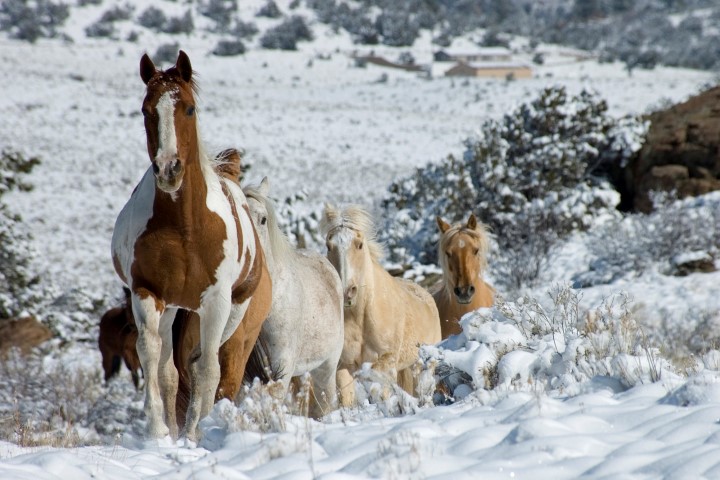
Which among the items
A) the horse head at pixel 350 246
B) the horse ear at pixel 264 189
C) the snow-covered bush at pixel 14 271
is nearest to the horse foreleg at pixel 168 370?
the horse ear at pixel 264 189

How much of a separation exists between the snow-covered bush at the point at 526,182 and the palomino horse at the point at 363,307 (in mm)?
8363

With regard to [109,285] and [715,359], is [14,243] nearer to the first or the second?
[109,285]

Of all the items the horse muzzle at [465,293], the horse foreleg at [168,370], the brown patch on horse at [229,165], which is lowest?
the horse muzzle at [465,293]

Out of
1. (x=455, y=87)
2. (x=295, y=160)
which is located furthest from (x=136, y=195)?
(x=455, y=87)

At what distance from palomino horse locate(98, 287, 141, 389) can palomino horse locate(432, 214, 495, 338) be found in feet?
12.7

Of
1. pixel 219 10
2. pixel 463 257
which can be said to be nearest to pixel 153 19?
pixel 219 10

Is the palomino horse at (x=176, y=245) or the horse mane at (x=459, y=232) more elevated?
the palomino horse at (x=176, y=245)

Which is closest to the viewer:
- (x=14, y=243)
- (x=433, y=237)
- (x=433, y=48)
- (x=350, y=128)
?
(x=14, y=243)

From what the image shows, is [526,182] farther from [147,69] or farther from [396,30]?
[396,30]

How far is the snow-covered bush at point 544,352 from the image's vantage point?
457 cm

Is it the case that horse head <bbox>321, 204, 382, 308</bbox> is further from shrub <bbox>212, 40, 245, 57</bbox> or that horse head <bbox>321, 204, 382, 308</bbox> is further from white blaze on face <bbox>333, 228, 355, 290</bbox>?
shrub <bbox>212, 40, 245, 57</bbox>

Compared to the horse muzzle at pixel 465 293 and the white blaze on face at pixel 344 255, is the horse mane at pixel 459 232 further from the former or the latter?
the white blaze on face at pixel 344 255

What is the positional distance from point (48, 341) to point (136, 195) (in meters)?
10.3

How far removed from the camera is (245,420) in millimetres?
4172
